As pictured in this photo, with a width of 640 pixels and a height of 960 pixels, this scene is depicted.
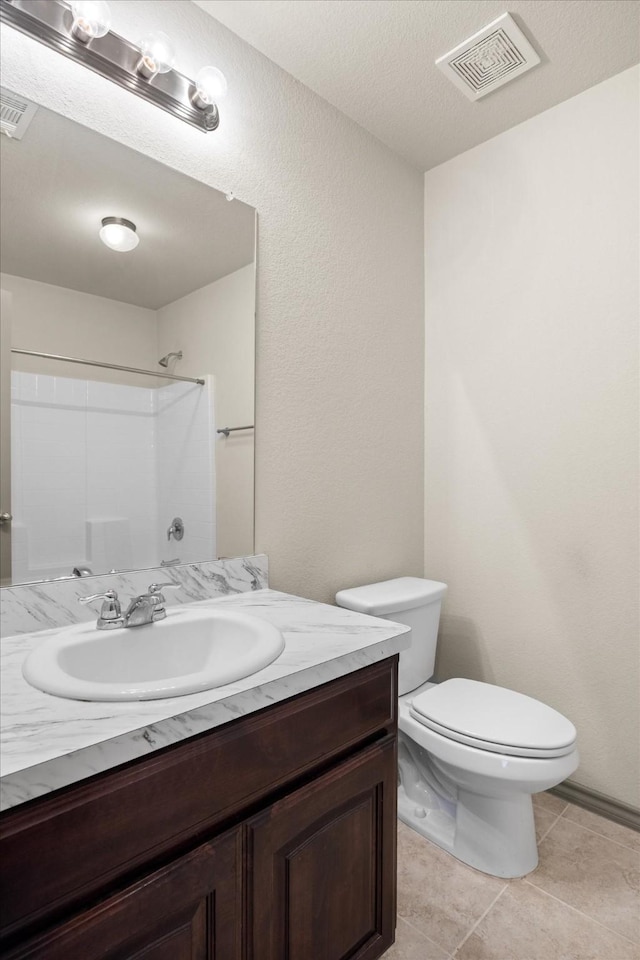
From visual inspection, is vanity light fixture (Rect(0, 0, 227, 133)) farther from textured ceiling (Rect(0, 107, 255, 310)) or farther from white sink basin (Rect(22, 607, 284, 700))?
white sink basin (Rect(22, 607, 284, 700))

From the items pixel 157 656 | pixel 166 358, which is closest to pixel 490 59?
pixel 166 358

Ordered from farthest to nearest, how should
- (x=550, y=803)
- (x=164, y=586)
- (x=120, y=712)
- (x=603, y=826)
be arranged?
(x=550, y=803) < (x=603, y=826) < (x=164, y=586) < (x=120, y=712)

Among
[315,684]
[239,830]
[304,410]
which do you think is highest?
[304,410]

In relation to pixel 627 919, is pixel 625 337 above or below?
above

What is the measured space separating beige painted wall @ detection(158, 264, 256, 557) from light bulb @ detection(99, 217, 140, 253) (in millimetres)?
181

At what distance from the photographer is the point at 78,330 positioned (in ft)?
4.10

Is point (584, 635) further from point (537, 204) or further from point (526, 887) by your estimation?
point (537, 204)

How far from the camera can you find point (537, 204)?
1917mm

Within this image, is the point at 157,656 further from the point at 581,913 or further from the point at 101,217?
the point at 581,913

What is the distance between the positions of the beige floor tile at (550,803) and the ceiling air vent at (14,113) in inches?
97.2

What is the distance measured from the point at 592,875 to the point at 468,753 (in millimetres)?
557

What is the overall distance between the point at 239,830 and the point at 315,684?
26 cm

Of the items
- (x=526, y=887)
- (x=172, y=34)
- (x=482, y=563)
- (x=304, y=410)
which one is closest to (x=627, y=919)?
(x=526, y=887)

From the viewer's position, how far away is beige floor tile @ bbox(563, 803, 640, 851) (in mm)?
1643
